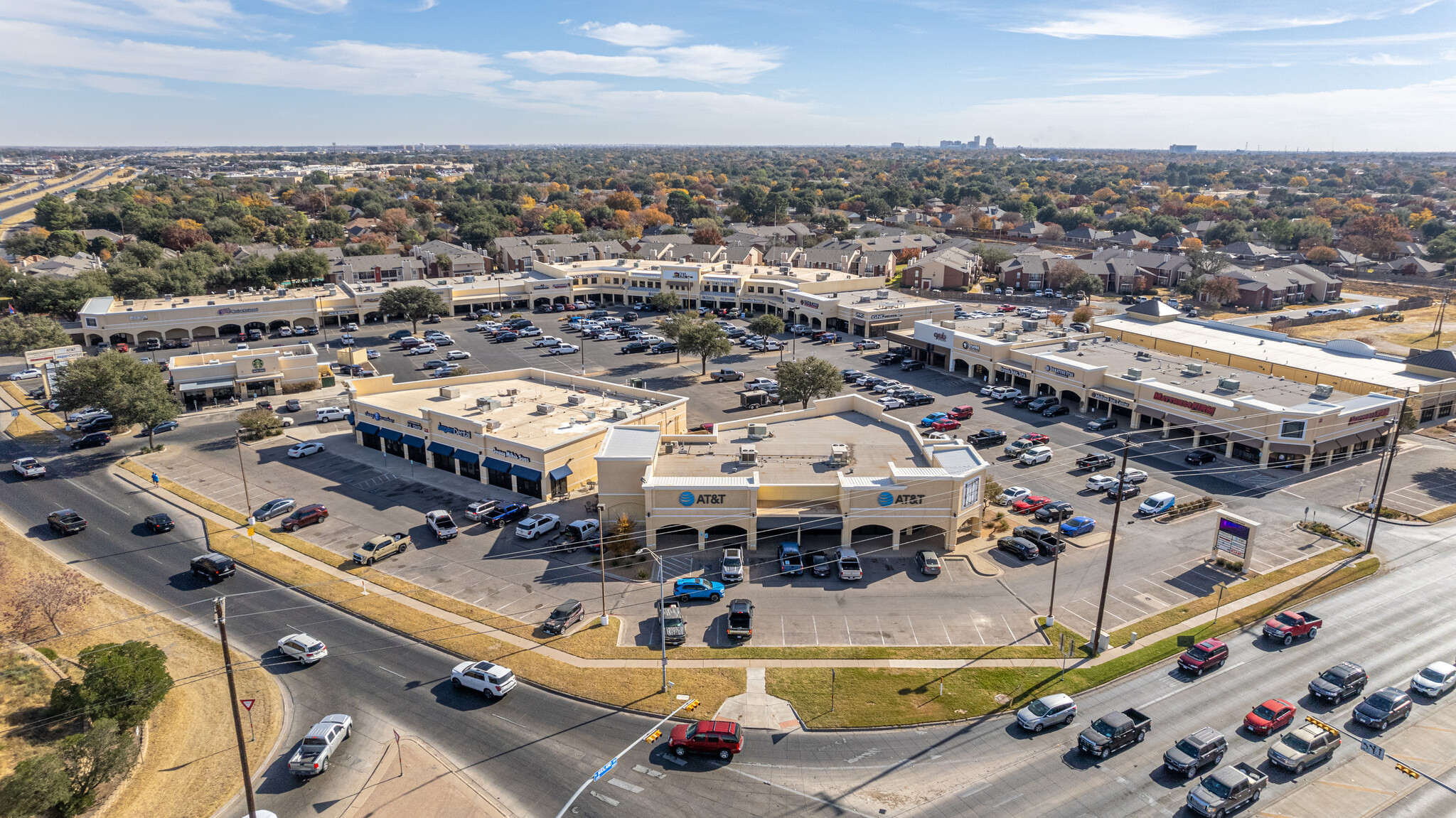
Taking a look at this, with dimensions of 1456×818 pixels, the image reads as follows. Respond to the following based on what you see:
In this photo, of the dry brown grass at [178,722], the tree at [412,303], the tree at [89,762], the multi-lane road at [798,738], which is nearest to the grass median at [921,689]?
the multi-lane road at [798,738]

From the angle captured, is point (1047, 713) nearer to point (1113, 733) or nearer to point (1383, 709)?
point (1113, 733)

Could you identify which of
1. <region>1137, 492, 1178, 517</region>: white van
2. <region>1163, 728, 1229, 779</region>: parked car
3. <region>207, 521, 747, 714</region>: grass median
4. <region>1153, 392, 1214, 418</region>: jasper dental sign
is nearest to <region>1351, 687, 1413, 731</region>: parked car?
<region>1163, 728, 1229, 779</region>: parked car

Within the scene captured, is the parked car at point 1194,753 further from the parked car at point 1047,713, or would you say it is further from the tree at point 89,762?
the tree at point 89,762

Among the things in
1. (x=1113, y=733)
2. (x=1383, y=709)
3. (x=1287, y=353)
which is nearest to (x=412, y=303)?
(x=1113, y=733)

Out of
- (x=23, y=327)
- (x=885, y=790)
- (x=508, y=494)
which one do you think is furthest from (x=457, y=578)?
(x=23, y=327)

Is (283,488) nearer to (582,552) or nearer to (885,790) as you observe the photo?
(582,552)
